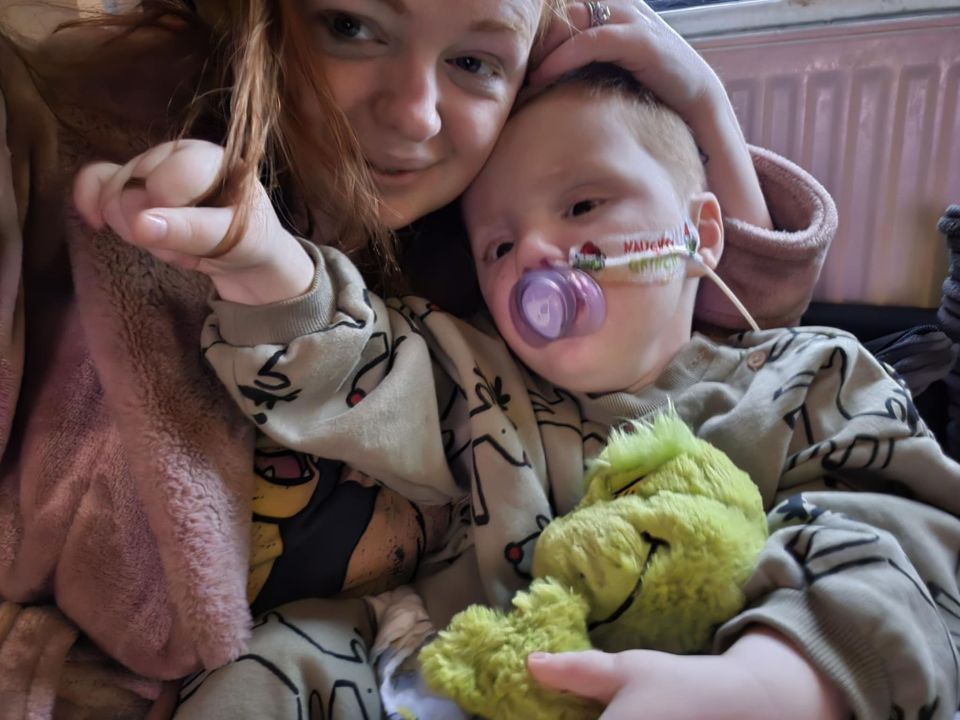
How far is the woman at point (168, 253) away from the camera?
0.65 m

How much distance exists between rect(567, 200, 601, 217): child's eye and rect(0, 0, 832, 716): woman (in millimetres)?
127

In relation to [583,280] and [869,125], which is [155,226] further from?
[869,125]

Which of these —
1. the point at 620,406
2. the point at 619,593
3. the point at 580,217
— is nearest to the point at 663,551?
the point at 619,593

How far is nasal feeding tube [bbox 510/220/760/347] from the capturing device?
0.76 m

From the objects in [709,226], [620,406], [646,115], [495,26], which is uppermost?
[495,26]

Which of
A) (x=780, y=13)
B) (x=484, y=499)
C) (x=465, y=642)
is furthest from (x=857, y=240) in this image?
(x=465, y=642)

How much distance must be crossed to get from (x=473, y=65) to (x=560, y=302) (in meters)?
0.27

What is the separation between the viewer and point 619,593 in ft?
1.98

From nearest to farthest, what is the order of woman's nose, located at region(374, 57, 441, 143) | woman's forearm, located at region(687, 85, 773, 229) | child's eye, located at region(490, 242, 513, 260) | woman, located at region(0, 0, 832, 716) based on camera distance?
woman, located at region(0, 0, 832, 716) < woman's nose, located at region(374, 57, 441, 143) < child's eye, located at region(490, 242, 513, 260) < woman's forearm, located at region(687, 85, 773, 229)

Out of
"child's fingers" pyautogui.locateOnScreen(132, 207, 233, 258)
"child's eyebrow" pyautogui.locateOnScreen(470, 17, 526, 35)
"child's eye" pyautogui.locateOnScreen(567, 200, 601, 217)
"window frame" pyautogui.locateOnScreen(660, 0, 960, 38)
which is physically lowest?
"child's eye" pyautogui.locateOnScreen(567, 200, 601, 217)

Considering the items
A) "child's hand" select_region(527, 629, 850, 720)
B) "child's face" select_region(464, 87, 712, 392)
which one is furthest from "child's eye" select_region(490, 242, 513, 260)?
"child's hand" select_region(527, 629, 850, 720)

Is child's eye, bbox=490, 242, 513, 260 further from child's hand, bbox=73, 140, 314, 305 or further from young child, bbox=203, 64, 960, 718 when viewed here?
child's hand, bbox=73, 140, 314, 305

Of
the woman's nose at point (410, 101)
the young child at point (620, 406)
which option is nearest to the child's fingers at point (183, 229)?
the young child at point (620, 406)

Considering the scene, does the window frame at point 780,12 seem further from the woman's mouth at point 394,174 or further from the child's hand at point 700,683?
the child's hand at point 700,683
